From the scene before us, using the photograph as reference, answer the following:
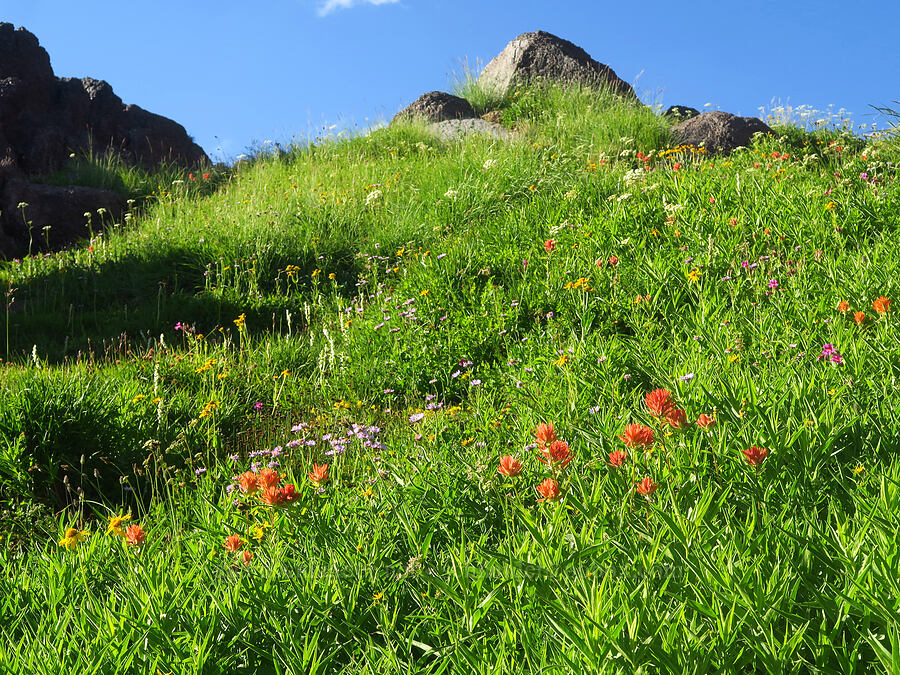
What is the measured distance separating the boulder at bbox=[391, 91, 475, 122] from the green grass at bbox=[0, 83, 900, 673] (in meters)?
8.32

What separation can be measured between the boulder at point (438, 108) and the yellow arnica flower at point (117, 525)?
46.9 feet

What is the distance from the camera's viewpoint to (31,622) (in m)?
2.17

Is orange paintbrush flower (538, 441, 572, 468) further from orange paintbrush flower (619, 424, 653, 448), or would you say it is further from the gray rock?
the gray rock

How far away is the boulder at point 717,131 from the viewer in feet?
37.1

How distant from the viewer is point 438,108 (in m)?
16.4

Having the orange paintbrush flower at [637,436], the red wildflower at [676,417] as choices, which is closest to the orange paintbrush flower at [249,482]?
the orange paintbrush flower at [637,436]

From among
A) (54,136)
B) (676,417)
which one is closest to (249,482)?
(676,417)

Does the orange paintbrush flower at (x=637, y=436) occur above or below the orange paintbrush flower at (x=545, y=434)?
above

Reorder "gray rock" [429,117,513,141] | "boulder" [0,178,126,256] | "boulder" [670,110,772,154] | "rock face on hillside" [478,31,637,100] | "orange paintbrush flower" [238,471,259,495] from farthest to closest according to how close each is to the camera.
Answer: "rock face on hillside" [478,31,637,100]
"gray rock" [429,117,513,141]
"boulder" [670,110,772,154]
"boulder" [0,178,126,256]
"orange paintbrush flower" [238,471,259,495]

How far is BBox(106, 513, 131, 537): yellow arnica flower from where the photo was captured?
2.39 metres

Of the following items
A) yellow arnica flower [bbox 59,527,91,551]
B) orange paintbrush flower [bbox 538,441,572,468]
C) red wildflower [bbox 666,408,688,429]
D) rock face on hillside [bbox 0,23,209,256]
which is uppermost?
rock face on hillside [bbox 0,23,209,256]

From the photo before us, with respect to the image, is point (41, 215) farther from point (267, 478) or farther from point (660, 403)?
point (660, 403)

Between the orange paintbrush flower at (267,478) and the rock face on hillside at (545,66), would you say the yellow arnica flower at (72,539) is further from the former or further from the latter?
the rock face on hillside at (545,66)

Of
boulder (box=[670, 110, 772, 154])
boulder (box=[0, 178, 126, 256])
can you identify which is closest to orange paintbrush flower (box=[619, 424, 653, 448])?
boulder (box=[670, 110, 772, 154])
